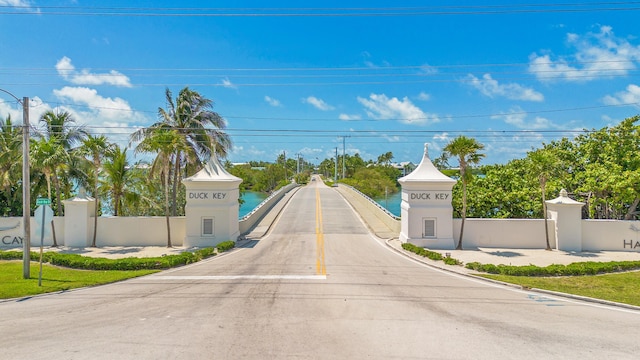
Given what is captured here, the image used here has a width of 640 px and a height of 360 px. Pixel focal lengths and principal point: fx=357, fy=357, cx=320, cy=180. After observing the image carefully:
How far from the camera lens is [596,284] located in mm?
13508

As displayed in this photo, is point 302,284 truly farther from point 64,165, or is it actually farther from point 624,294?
point 64,165

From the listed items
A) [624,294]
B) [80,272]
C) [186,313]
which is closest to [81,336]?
[186,313]

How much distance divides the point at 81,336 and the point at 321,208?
1308 inches

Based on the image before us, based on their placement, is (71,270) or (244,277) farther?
(71,270)

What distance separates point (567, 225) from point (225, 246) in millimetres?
19345

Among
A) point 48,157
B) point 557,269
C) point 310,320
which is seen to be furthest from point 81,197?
point 557,269

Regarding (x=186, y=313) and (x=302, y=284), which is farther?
(x=302, y=284)

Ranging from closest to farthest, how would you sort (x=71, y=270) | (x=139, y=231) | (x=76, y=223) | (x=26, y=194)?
(x=26, y=194), (x=71, y=270), (x=76, y=223), (x=139, y=231)

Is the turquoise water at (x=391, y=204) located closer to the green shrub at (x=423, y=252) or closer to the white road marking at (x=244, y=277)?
the green shrub at (x=423, y=252)

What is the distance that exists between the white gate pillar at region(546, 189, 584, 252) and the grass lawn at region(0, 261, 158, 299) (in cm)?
2138

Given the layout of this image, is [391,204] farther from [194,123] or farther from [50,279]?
Result: [50,279]

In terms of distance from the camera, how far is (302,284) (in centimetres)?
1300

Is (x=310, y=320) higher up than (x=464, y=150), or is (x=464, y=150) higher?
(x=464, y=150)

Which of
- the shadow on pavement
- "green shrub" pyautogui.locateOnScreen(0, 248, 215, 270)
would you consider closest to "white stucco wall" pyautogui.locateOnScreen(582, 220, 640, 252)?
the shadow on pavement
